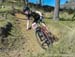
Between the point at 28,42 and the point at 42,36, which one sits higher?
the point at 42,36

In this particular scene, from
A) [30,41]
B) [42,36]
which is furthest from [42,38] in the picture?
[30,41]

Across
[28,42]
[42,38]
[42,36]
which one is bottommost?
[28,42]

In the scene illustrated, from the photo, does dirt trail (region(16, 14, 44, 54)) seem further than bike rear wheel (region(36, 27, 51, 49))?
Yes

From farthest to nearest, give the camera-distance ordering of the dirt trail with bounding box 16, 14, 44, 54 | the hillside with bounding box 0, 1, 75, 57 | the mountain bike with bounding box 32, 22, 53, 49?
1. the dirt trail with bounding box 16, 14, 44, 54
2. the mountain bike with bounding box 32, 22, 53, 49
3. the hillside with bounding box 0, 1, 75, 57

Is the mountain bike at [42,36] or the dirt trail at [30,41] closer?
the mountain bike at [42,36]

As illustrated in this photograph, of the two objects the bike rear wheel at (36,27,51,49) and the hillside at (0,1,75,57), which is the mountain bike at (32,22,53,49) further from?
the hillside at (0,1,75,57)

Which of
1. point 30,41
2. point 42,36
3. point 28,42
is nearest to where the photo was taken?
point 42,36

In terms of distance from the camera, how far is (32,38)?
20.7 m

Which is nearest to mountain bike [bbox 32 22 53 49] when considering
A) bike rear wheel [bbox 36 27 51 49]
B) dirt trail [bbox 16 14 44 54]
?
bike rear wheel [bbox 36 27 51 49]

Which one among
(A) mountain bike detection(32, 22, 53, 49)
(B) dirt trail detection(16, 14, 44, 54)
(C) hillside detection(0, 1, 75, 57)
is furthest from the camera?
(B) dirt trail detection(16, 14, 44, 54)

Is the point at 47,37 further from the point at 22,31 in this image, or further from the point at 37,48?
the point at 22,31

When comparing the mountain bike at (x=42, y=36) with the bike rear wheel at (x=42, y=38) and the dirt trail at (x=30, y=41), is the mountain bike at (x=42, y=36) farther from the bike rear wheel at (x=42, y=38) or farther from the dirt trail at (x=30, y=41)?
the dirt trail at (x=30, y=41)

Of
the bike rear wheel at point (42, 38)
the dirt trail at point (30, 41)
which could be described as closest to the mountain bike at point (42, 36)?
the bike rear wheel at point (42, 38)

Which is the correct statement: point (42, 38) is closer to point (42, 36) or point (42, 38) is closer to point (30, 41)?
point (42, 36)
